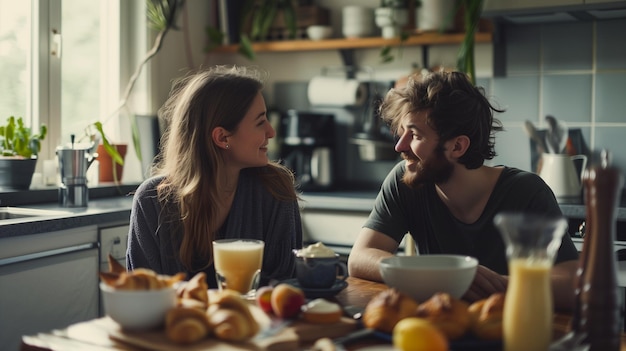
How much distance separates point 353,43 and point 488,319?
2.75 metres

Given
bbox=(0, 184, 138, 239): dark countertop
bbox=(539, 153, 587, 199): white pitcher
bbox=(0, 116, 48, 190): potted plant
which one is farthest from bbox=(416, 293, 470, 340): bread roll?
bbox=(0, 116, 48, 190): potted plant

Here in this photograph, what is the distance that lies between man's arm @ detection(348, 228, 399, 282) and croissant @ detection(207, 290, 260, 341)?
533mm

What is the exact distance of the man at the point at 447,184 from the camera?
6.66 ft

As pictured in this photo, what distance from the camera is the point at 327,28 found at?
3953mm

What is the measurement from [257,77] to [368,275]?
716mm

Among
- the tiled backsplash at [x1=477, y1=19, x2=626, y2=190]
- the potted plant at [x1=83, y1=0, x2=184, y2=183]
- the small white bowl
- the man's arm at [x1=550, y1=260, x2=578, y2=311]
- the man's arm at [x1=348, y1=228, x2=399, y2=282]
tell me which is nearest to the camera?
the man's arm at [x1=550, y1=260, x2=578, y2=311]

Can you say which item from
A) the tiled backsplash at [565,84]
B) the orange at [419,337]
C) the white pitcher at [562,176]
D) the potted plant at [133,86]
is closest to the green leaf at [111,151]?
the potted plant at [133,86]

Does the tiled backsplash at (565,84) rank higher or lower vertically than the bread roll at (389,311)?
higher

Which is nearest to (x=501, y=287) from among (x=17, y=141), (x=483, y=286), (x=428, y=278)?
(x=483, y=286)

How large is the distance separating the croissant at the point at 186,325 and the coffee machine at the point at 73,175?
75.4 inches

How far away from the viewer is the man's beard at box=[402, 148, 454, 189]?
2.08 meters

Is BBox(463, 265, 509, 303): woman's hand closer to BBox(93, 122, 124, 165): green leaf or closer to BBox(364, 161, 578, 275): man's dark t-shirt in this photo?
BBox(364, 161, 578, 275): man's dark t-shirt

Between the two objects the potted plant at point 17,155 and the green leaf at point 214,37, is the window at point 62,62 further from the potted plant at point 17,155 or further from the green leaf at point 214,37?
the green leaf at point 214,37

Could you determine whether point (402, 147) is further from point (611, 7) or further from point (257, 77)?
point (611, 7)
